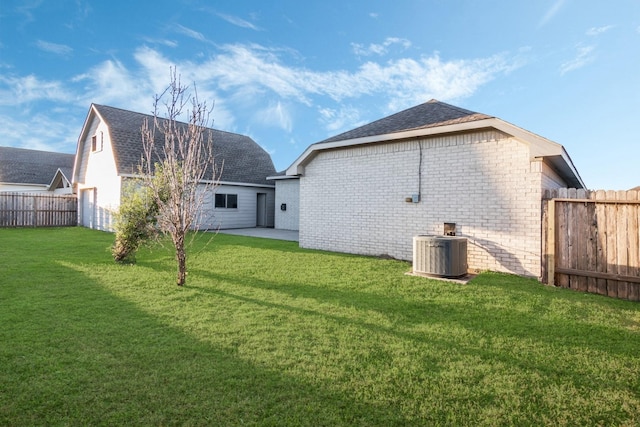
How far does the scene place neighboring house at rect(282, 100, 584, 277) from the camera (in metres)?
6.97

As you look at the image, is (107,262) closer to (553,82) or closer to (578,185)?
(553,82)

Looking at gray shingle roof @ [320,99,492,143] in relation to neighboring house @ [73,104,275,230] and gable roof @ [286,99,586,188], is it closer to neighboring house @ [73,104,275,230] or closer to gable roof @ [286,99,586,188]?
gable roof @ [286,99,586,188]

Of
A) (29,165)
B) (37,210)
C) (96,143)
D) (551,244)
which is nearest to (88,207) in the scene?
(37,210)

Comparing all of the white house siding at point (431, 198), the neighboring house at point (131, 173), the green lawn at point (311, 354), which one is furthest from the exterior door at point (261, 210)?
the green lawn at point (311, 354)

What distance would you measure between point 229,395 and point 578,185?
12932mm

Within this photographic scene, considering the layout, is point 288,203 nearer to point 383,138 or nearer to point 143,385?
point 383,138

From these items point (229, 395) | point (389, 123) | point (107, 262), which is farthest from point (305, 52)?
point (229, 395)

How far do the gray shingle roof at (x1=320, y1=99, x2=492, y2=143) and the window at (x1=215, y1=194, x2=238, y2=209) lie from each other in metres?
10.2

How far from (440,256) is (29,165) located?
115 feet

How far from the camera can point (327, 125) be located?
1622cm

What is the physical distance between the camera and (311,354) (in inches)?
124

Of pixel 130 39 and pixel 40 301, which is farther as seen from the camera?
pixel 130 39

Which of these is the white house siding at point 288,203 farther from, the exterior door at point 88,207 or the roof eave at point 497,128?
the exterior door at point 88,207

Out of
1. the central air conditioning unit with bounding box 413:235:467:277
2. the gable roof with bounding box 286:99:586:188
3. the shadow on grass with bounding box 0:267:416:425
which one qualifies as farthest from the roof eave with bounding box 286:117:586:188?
the shadow on grass with bounding box 0:267:416:425
